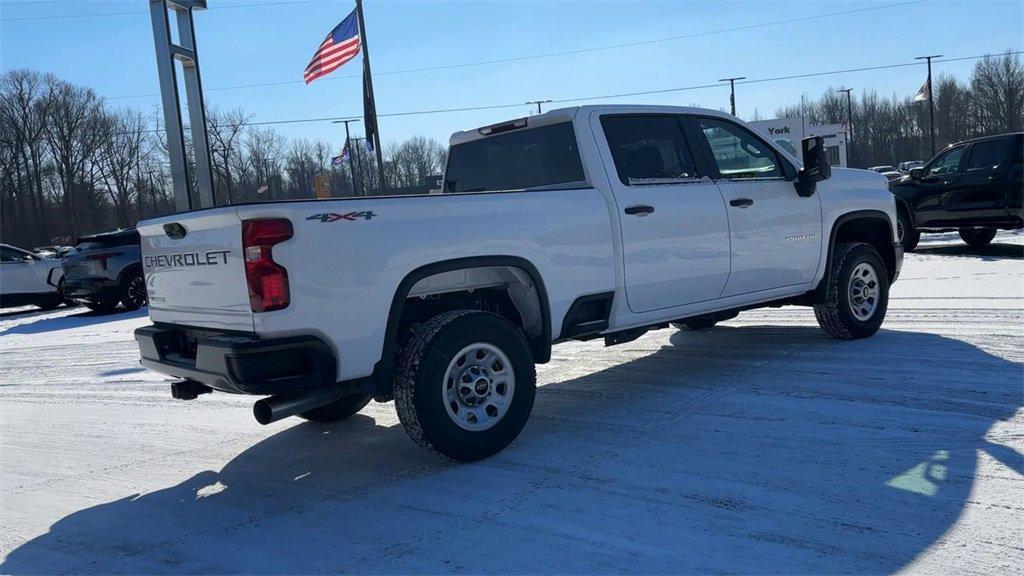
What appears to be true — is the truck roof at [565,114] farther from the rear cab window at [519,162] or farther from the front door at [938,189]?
the front door at [938,189]

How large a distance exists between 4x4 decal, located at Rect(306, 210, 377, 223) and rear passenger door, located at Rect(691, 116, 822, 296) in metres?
2.90

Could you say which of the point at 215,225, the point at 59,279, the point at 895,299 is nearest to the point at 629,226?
the point at 215,225

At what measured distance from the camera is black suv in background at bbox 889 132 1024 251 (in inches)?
468

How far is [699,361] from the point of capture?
648 cm

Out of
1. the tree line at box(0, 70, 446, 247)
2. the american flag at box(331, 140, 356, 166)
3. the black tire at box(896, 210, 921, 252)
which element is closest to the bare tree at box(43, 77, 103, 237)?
the tree line at box(0, 70, 446, 247)

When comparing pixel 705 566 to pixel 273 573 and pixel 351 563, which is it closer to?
pixel 351 563

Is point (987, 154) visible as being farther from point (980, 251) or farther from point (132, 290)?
point (132, 290)

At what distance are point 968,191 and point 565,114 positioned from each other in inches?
389

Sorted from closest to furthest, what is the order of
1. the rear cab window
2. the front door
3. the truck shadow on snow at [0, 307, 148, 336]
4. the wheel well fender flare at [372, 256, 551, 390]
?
the wheel well fender flare at [372, 256, 551, 390] → the rear cab window → the front door → the truck shadow on snow at [0, 307, 148, 336]

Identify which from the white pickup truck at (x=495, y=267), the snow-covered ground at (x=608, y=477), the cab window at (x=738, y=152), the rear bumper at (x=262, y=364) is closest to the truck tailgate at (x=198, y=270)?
the white pickup truck at (x=495, y=267)

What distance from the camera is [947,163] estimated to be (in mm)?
13031

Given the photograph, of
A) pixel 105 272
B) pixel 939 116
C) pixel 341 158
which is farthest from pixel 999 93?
pixel 105 272

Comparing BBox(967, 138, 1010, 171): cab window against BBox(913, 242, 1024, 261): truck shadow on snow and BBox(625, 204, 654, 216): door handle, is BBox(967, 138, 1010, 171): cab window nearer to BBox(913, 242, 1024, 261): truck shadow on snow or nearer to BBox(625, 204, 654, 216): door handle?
BBox(913, 242, 1024, 261): truck shadow on snow

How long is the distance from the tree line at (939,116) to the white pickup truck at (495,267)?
189 feet
